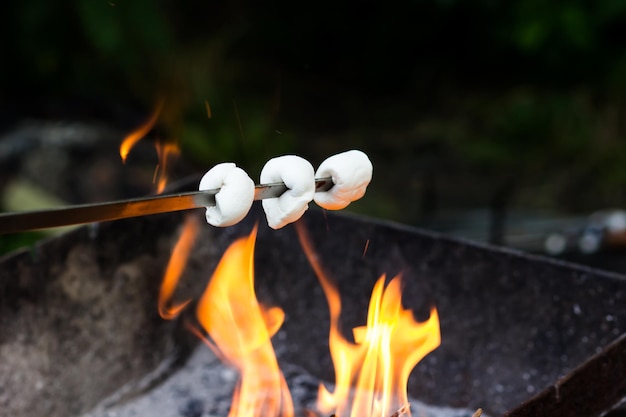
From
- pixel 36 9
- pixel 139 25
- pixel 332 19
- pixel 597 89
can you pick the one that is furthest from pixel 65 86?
pixel 597 89

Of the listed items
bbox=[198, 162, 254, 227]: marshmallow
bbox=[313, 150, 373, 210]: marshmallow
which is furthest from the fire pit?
bbox=[198, 162, 254, 227]: marshmallow

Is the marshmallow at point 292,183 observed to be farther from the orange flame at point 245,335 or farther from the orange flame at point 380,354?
the orange flame at point 245,335

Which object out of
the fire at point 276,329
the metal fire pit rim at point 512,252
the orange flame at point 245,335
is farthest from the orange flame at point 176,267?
the metal fire pit rim at point 512,252

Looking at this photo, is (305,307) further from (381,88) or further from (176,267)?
(381,88)

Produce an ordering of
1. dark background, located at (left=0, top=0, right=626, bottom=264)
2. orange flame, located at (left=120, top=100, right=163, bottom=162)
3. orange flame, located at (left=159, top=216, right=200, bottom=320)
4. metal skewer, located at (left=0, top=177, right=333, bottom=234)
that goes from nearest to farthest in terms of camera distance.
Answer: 1. metal skewer, located at (left=0, top=177, right=333, bottom=234)
2. orange flame, located at (left=120, top=100, right=163, bottom=162)
3. orange flame, located at (left=159, top=216, right=200, bottom=320)
4. dark background, located at (left=0, top=0, right=626, bottom=264)

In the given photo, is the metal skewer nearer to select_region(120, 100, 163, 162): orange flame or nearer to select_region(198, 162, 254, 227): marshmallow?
select_region(198, 162, 254, 227): marshmallow

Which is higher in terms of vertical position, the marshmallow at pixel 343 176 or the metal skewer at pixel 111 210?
the metal skewer at pixel 111 210

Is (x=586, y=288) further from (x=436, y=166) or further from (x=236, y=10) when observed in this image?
(x=236, y=10)
